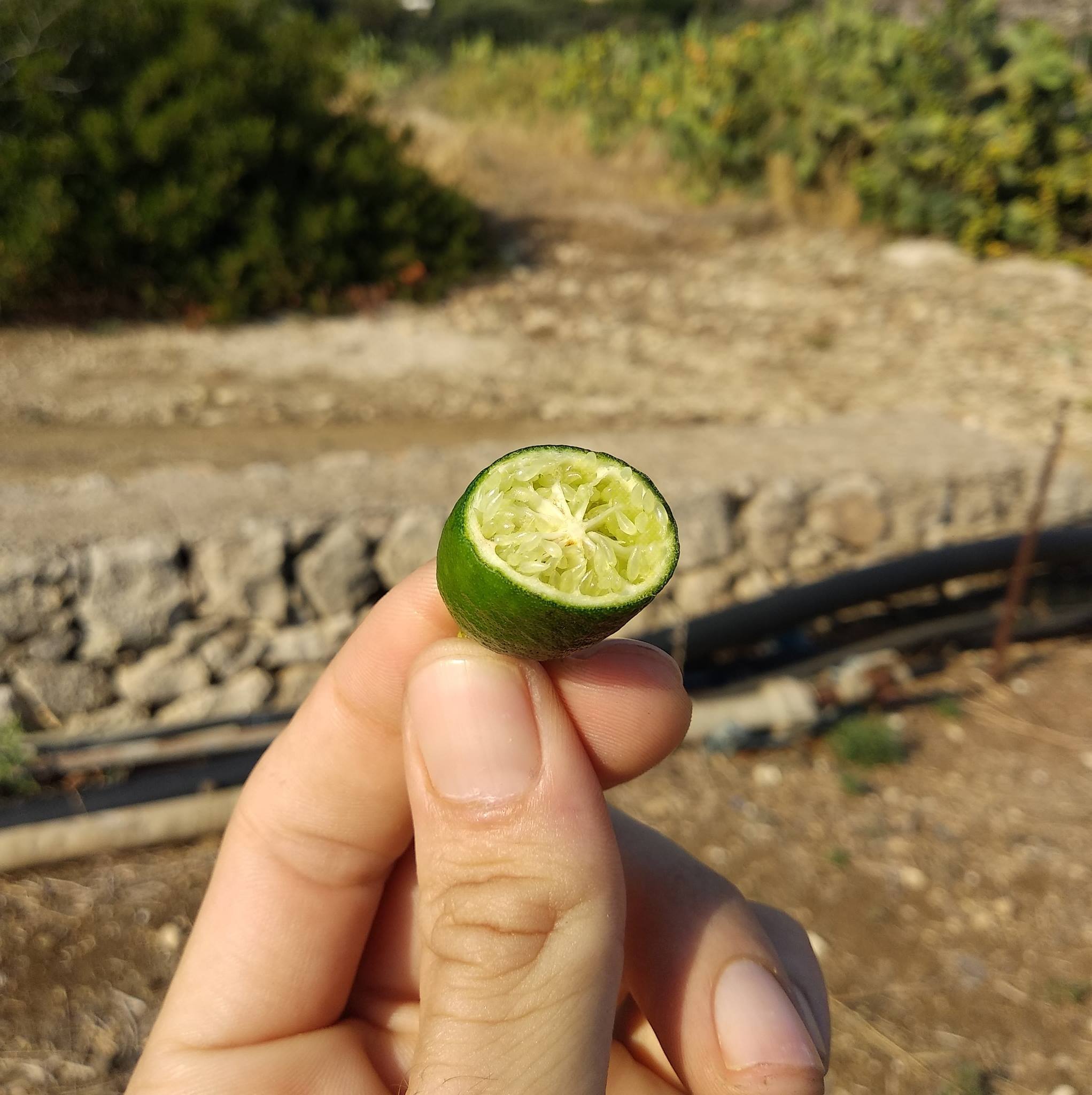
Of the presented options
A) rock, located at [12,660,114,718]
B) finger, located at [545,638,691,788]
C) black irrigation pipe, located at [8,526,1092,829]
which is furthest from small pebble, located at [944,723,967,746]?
rock, located at [12,660,114,718]

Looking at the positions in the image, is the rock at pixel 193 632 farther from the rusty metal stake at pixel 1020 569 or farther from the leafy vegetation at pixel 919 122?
the leafy vegetation at pixel 919 122

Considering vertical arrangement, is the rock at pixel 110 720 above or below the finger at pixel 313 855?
below

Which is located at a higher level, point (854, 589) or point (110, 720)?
point (854, 589)

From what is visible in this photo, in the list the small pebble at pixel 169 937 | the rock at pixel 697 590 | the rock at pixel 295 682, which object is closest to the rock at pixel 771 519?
the rock at pixel 697 590

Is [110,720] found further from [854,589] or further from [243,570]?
[854,589]

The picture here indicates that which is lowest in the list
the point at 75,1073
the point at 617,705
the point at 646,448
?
the point at 75,1073

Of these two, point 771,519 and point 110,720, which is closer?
point 110,720

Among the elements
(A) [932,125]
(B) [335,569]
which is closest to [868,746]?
(B) [335,569]
